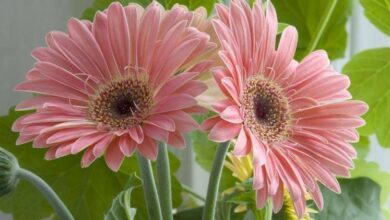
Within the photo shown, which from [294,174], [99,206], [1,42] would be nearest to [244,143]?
[294,174]

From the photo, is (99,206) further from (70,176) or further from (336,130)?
(336,130)

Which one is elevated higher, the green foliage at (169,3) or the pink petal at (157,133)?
the green foliage at (169,3)

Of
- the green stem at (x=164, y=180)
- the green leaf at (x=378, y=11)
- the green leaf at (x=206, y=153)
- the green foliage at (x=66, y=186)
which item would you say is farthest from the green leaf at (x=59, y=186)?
the green leaf at (x=378, y=11)

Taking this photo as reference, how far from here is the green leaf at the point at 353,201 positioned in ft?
2.09

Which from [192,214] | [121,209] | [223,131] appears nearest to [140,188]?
[192,214]

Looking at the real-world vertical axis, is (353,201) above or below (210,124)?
below

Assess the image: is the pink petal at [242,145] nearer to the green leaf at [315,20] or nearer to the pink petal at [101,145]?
the pink petal at [101,145]

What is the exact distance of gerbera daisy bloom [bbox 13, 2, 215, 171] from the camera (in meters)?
0.37

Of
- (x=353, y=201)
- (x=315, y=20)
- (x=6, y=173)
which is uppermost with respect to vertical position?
(x=315, y=20)

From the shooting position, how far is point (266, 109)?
442 mm

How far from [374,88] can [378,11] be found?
3.5 inches

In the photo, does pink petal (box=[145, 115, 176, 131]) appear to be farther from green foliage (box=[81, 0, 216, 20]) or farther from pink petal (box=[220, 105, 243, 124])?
green foliage (box=[81, 0, 216, 20])

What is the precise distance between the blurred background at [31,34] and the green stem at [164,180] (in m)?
0.45

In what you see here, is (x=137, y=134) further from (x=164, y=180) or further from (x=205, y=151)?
(x=205, y=151)
